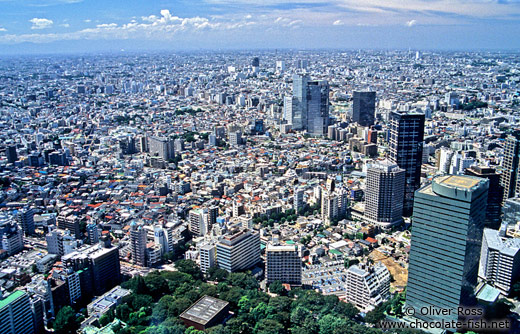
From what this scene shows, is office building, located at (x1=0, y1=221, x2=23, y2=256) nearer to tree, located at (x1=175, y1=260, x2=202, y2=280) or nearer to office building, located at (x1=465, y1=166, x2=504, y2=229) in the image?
tree, located at (x1=175, y1=260, x2=202, y2=280)

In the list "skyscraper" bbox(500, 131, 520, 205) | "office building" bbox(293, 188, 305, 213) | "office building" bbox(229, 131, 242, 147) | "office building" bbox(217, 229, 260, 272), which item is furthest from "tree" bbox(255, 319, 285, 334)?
"office building" bbox(229, 131, 242, 147)

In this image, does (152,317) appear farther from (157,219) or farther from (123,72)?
(123,72)

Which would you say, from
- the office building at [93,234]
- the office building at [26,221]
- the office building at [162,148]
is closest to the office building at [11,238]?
the office building at [26,221]

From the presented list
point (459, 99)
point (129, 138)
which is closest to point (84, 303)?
point (129, 138)

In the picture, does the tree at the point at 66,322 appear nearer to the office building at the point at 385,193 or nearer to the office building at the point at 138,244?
the office building at the point at 138,244

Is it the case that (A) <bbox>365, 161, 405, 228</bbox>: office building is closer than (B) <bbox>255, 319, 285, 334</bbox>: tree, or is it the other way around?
(B) <bbox>255, 319, 285, 334</bbox>: tree
